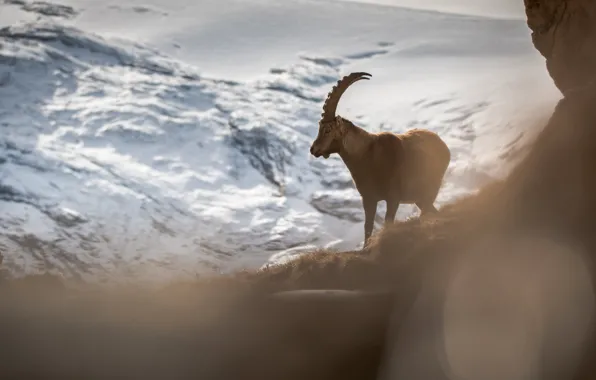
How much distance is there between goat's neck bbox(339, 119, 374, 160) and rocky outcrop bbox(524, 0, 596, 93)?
13.8ft

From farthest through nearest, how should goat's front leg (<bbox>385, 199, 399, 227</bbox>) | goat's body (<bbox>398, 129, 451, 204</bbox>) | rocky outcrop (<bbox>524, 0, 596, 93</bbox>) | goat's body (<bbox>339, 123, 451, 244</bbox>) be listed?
1. goat's body (<bbox>398, 129, 451, 204</bbox>)
2. goat's body (<bbox>339, 123, 451, 244</bbox>)
3. rocky outcrop (<bbox>524, 0, 596, 93</bbox>)
4. goat's front leg (<bbox>385, 199, 399, 227</bbox>)

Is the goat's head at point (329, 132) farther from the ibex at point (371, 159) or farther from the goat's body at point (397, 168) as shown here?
Answer: the goat's body at point (397, 168)

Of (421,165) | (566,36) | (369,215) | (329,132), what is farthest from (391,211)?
(566,36)

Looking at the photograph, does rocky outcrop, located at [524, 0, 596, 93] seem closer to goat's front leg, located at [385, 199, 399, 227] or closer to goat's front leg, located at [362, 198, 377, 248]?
goat's front leg, located at [385, 199, 399, 227]

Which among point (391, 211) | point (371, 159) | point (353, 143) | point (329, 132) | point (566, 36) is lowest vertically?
point (391, 211)

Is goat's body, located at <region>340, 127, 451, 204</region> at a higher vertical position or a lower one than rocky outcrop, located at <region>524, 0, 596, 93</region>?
lower

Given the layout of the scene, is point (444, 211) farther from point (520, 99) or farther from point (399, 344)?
point (520, 99)

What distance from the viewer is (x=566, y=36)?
18234 mm

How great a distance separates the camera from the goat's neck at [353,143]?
18281 mm

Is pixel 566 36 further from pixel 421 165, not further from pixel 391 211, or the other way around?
pixel 391 211

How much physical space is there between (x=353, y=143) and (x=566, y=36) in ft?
15.6

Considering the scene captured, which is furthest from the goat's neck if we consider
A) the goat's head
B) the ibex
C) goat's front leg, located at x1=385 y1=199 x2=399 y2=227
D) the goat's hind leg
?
the goat's hind leg

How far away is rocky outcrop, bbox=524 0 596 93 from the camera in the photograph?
17.7m

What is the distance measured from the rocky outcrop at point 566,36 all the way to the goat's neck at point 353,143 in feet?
13.8
